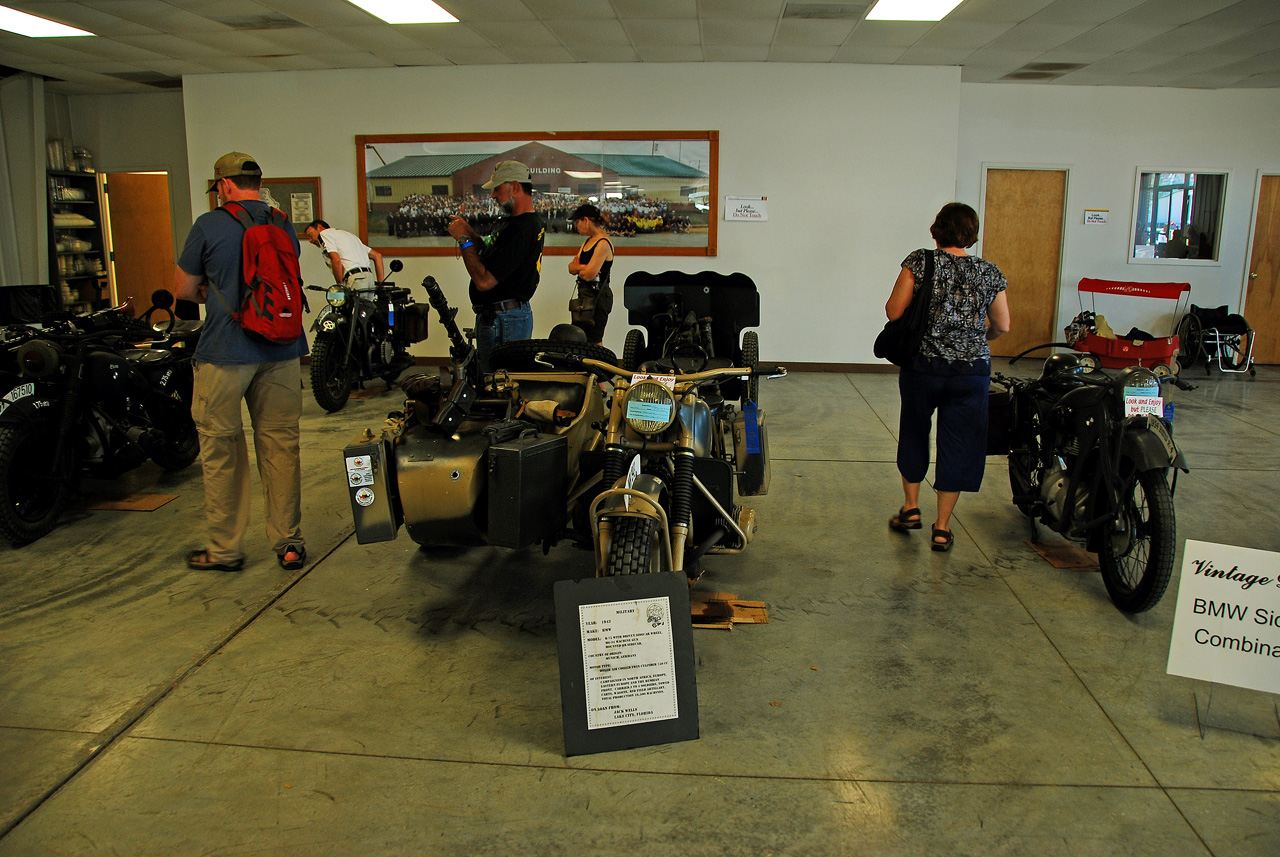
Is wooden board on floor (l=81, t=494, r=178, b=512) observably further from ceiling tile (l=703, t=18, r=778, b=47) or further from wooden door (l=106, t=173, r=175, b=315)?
wooden door (l=106, t=173, r=175, b=315)

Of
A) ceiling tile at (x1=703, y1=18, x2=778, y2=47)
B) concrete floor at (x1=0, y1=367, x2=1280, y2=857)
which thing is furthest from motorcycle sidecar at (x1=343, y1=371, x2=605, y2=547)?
ceiling tile at (x1=703, y1=18, x2=778, y2=47)

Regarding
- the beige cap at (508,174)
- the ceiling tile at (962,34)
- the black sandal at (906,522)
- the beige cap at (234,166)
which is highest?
the ceiling tile at (962,34)

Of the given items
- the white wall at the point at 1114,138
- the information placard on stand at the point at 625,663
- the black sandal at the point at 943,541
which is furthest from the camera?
the white wall at the point at 1114,138

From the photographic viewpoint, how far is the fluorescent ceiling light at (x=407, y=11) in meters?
6.47

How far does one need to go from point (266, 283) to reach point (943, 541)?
300 centimetres

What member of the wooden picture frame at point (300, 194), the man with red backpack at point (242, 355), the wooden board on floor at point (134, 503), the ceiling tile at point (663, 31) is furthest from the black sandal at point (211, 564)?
the wooden picture frame at point (300, 194)

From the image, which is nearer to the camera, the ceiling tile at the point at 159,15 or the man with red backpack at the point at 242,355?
the man with red backpack at the point at 242,355

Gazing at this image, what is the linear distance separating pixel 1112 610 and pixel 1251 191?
880cm

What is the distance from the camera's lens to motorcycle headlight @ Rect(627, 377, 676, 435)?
272 cm

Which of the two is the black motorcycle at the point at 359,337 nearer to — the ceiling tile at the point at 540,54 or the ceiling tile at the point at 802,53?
the ceiling tile at the point at 540,54

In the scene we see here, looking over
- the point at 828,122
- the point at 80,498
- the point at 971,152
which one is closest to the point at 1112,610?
the point at 80,498

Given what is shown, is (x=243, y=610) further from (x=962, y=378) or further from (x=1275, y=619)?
(x=1275, y=619)

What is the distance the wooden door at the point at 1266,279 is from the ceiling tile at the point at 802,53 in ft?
18.1

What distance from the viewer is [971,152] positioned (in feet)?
30.3
